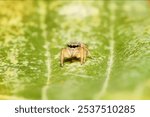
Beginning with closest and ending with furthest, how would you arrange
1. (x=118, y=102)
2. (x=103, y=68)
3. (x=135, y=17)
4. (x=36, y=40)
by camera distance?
1. (x=118, y=102)
2. (x=103, y=68)
3. (x=36, y=40)
4. (x=135, y=17)

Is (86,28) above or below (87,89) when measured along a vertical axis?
above

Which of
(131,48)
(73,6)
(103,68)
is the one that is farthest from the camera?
(73,6)

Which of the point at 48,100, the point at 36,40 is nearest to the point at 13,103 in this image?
the point at 48,100

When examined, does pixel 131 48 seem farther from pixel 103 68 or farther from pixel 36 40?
pixel 36 40

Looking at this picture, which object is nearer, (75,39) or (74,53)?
(74,53)

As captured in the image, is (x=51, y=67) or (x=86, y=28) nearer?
(x=51, y=67)
